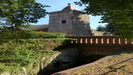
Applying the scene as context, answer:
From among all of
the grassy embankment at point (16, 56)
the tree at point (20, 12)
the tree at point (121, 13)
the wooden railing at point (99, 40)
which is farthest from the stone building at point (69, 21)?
the tree at point (121, 13)

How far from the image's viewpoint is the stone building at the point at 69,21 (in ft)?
66.8

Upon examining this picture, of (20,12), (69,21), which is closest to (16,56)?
(20,12)

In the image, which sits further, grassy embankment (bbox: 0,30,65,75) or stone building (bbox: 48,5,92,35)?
stone building (bbox: 48,5,92,35)

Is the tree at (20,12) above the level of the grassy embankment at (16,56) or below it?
above

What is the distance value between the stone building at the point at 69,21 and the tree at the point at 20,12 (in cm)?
1594

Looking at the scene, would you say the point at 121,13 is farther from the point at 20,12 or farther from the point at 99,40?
the point at 99,40

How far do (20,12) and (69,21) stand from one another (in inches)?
654

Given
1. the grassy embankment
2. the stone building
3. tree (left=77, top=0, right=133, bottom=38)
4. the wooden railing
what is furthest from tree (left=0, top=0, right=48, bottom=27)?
the stone building

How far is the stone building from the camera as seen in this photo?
2038 cm

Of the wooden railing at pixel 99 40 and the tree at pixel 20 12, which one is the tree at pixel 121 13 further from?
the wooden railing at pixel 99 40

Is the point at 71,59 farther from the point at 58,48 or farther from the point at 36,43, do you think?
the point at 36,43

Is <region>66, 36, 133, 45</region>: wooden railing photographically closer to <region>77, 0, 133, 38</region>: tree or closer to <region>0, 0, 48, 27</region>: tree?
<region>0, 0, 48, 27</region>: tree

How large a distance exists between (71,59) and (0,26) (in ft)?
17.2

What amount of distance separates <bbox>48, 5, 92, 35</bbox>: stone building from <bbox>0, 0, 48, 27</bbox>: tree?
52.3ft
